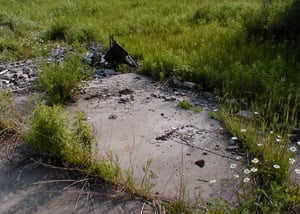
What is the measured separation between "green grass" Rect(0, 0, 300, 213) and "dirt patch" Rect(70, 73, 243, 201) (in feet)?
0.64

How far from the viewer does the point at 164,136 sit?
302 centimetres

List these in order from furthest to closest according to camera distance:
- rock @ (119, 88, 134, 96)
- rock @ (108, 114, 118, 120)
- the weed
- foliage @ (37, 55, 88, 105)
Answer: rock @ (119, 88, 134, 96) → foliage @ (37, 55, 88, 105) → the weed → rock @ (108, 114, 118, 120)

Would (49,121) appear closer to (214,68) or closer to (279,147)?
(279,147)

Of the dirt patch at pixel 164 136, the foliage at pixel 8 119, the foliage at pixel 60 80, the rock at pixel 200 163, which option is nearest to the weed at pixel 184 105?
the dirt patch at pixel 164 136

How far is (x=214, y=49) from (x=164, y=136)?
7.32 ft

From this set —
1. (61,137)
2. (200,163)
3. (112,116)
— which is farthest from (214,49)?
(61,137)

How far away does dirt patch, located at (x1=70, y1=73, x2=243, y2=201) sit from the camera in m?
2.44

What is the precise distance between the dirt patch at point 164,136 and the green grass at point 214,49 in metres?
0.20

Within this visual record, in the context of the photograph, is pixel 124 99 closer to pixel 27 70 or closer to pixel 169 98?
pixel 169 98

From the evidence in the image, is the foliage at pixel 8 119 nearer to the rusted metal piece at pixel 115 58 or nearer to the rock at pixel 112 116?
the rock at pixel 112 116

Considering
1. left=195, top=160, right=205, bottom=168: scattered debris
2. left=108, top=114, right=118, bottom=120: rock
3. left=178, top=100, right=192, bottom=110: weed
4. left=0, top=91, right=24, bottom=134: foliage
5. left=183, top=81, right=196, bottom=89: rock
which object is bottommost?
left=195, top=160, right=205, bottom=168: scattered debris

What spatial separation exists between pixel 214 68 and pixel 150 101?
0.98 meters

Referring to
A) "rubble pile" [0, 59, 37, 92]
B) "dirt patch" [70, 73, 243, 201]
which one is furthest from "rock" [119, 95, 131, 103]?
"rubble pile" [0, 59, 37, 92]

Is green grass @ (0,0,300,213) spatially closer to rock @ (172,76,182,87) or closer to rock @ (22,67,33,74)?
rock @ (172,76,182,87)
